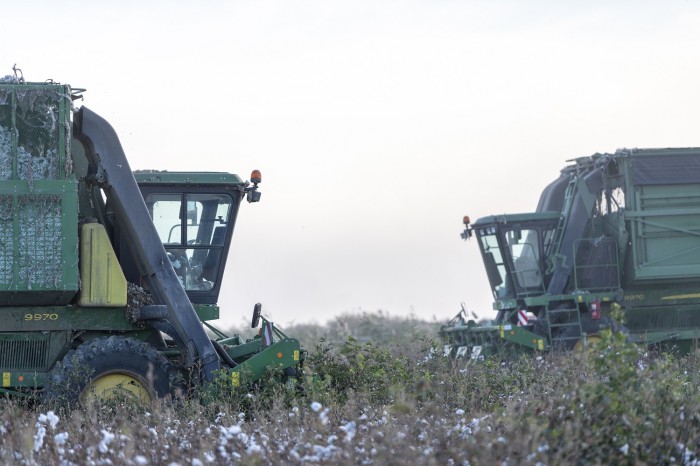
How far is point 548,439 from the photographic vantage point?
7.07 metres

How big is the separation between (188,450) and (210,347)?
4.39 m

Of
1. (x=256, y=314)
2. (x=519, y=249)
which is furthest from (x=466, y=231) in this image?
(x=256, y=314)

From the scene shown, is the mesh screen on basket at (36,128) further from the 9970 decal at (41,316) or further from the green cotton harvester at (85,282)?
the 9970 decal at (41,316)

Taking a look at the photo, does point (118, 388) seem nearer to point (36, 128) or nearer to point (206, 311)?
point (206, 311)

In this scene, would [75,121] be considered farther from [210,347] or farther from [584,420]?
[584,420]

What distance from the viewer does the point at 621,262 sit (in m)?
20.1

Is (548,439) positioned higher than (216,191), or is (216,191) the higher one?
(216,191)

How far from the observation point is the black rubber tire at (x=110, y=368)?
433 inches

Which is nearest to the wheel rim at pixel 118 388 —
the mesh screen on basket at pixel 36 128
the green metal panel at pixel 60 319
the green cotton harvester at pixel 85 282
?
the green cotton harvester at pixel 85 282

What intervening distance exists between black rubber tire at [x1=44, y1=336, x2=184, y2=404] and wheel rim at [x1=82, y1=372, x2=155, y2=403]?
4cm

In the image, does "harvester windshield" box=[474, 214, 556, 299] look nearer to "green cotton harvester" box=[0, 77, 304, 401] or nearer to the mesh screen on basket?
"green cotton harvester" box=[0, 77, 304, 401]

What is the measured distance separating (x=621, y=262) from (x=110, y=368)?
1172cm

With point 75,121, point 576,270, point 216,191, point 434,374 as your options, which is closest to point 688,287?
point 576,270

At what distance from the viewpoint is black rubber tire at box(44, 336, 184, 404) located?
1100 centimetres
